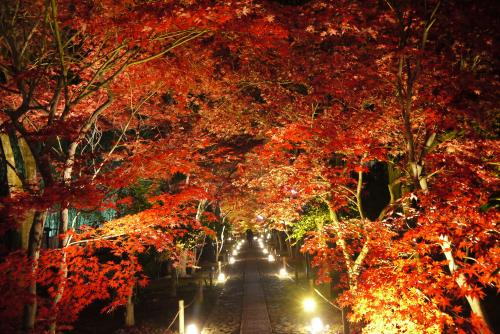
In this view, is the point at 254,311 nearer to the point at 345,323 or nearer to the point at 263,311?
the point at 263,311

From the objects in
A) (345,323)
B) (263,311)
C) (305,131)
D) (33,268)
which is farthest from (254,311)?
(33,268)

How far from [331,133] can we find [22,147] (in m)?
9.29

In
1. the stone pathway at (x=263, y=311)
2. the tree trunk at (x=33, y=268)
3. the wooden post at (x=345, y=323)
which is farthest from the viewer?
the stone pathway at (x=263, y=311)

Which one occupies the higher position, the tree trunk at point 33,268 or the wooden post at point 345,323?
the tree trunk at point 33,268

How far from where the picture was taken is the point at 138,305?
1812cm

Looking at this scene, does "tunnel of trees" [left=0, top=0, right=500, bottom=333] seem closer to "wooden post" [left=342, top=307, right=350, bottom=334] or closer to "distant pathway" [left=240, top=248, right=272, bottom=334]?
"wooden post" [left=342, top=307, right=350, bottom=334]

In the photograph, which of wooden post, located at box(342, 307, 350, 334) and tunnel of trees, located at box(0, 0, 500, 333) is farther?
wooden post, located at box(342, 307, 350, 334)

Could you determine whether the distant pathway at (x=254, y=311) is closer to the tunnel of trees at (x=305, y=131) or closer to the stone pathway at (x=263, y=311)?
the stone pathway at (x=263, y=311)

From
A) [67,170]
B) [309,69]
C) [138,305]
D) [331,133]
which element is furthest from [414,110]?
[138,305]

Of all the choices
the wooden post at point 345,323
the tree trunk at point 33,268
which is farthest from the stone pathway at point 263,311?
the tree trunk at point 33,268

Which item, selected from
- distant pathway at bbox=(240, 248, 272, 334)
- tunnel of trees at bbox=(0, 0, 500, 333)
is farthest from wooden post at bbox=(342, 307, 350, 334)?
distant pathway at bbox=(240, 248, 272, 334)

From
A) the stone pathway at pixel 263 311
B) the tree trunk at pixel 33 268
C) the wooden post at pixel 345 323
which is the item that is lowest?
the stone pathway at pixel 263 311

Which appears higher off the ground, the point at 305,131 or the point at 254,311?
the point at 305,131

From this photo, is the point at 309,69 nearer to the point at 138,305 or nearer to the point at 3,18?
the point at 3,18
